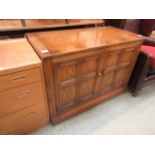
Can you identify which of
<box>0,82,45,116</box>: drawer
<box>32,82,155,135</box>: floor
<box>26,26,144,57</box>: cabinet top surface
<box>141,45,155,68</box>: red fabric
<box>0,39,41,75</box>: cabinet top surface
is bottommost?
<box>32,82,155,135</box>: floor

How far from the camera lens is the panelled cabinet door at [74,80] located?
1.01 m

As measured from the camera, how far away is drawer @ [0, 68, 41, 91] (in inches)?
31.5

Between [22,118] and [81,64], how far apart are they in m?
0.69

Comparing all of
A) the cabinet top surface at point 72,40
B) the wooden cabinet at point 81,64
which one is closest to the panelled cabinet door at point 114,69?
the wooden cabinet at point 81,64

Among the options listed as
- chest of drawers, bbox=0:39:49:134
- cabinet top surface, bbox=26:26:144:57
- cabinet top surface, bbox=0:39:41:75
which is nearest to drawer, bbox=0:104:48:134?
chest of drawers, bbox=0:39:49:134

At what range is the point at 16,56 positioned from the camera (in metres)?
0.90

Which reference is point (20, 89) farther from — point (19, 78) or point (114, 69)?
point (114, 69)

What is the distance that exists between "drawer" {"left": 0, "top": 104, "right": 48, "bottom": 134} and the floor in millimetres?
205

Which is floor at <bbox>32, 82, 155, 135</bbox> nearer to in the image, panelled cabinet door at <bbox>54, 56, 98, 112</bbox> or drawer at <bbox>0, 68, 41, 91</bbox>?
panelled cabinet door at <bbox>54, 56, 98, 112</bbox>

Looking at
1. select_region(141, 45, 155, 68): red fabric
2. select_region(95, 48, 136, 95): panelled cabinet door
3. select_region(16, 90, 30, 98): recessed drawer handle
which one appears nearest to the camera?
select_region(16, 90, 30, 98): recessed drawer handle
